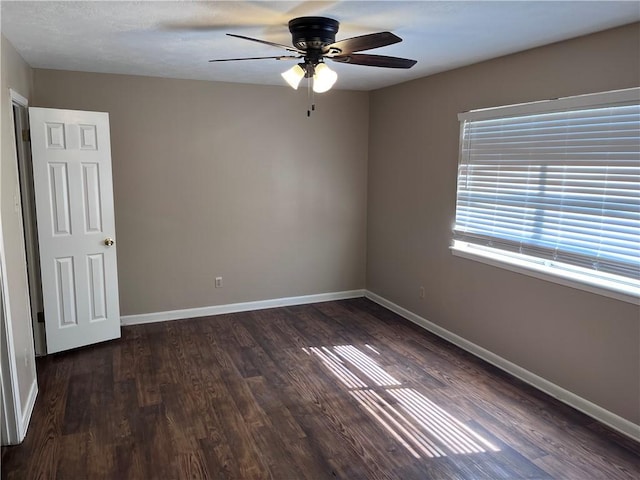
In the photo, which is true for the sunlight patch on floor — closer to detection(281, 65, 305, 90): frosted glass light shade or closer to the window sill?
the window sill

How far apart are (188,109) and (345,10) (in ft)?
8.79

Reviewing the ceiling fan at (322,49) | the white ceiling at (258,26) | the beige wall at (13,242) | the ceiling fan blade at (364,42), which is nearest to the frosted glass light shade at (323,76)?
the ceiling fan at (322,49)

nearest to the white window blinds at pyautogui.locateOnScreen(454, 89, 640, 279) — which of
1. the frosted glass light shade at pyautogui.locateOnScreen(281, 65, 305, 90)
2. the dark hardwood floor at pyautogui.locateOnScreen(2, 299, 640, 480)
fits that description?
the dark hardwood floor at pyautogui.locateOnScreen(2, 299, 640, 480)

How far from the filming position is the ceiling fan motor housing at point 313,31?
2.45 metres

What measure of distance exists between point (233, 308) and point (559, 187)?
3.50 meters

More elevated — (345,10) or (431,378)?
(345,10)

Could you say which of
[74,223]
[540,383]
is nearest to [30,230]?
[74,223]

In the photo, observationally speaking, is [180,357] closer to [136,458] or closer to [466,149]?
[136,458]

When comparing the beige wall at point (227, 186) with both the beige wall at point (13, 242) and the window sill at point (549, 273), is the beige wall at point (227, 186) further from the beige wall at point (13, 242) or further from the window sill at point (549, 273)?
the window sill at point (549, 273)

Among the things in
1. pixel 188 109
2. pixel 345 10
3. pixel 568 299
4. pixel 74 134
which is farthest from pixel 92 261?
pixel 568 299

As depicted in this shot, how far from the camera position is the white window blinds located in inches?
110

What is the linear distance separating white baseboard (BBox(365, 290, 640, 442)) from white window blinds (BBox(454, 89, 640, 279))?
0.92 m

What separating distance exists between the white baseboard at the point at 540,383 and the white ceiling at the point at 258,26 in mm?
2421

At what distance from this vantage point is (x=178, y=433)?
9.27ft
